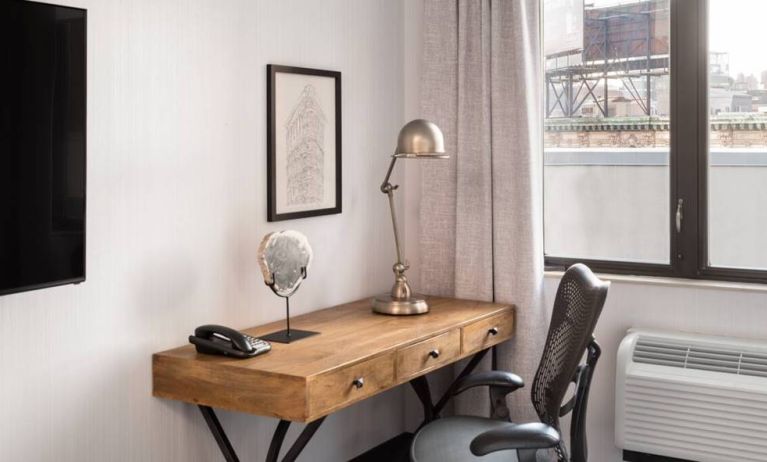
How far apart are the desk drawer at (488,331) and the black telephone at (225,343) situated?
2.92ft

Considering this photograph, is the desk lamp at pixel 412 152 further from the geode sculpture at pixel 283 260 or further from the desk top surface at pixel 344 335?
the geode sculpture at pixel 283 260

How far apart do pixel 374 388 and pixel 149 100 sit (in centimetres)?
112

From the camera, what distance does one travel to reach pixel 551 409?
256 centimetres

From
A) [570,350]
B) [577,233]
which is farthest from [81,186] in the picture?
[577,233]

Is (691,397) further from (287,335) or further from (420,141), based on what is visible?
(287,335)

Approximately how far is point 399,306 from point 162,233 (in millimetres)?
1002

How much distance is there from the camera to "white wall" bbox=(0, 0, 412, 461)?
247cm

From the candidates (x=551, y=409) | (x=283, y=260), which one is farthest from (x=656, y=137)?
(x=283, y=260)

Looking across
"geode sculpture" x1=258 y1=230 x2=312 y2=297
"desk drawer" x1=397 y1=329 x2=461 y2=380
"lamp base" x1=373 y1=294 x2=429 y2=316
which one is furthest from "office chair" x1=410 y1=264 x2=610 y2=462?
"geode sculpture" x1=258 y1=230 x2=312 y2=297

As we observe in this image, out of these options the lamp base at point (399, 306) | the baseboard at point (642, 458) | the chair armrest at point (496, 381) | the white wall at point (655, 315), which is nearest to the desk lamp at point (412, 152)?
the lamp base at point (399, 306)

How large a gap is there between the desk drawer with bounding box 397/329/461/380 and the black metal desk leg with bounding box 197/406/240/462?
1.92 ft

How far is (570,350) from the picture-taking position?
98.5 inches

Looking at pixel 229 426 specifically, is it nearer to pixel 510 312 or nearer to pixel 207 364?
pixel 207 364

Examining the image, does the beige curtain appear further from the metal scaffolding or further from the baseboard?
the baseboard
